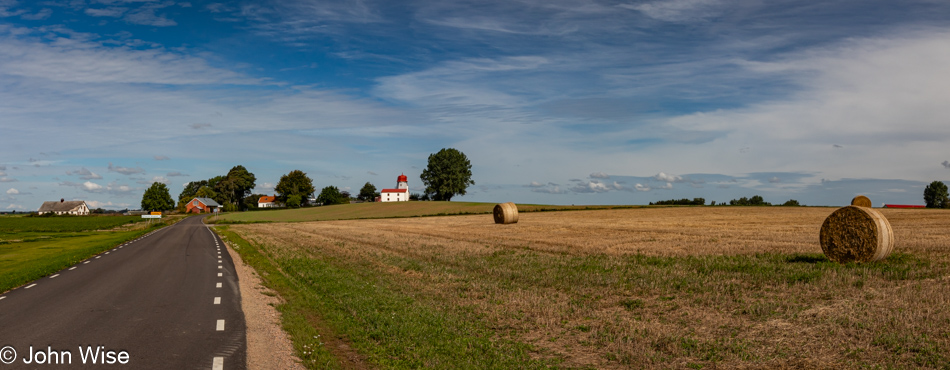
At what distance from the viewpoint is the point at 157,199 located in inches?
7367

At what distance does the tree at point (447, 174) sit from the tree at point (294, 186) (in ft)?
184

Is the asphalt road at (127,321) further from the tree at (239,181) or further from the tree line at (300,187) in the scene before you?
the tree at (239,181)

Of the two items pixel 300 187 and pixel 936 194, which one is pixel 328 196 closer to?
pixel 300 187

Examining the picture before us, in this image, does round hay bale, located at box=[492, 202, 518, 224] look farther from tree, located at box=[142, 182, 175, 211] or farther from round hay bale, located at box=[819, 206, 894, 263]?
tree, located at box=[142, 182, 175, 211]

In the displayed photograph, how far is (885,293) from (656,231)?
2149 cm

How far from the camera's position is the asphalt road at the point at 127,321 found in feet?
29.1

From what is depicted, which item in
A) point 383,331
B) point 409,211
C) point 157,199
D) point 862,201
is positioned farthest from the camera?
point 157,199

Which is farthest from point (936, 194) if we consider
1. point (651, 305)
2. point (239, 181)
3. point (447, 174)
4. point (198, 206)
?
point (198, 206)

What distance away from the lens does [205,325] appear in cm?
1132

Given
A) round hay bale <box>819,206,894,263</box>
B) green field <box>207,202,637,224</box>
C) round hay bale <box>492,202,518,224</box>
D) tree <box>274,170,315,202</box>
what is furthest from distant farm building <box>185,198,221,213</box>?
round hay bale <box>819,206,894,263</box>

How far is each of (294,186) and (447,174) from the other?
209 feet

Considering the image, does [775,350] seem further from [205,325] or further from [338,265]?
[338,265]

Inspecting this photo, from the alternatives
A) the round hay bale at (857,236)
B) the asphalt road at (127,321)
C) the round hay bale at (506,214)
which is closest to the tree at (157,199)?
the round hay bale at (506,214)

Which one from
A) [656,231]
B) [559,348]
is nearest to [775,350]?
[559,348]
